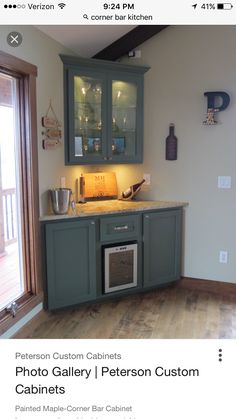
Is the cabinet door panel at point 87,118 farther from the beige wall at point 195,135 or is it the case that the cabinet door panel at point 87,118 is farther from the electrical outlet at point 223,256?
the electrical outlet at point 223,256

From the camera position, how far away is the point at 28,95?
2445 mm

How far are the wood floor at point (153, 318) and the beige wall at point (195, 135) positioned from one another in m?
0.27

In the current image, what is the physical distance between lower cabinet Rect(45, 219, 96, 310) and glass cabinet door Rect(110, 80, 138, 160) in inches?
33.0

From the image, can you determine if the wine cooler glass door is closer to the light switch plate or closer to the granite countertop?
the granite countertop

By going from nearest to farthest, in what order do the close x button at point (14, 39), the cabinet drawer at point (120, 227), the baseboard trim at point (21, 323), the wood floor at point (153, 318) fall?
the close x button at point (14, 39)
the baseboard trim at point (21, 323)
the wood floor at point (153, 318)
the cabinet drawer at point (120, 227)

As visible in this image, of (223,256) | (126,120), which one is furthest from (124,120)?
(223,256)

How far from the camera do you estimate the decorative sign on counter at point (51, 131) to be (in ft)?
8.73

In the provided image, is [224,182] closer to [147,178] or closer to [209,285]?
[147,178]

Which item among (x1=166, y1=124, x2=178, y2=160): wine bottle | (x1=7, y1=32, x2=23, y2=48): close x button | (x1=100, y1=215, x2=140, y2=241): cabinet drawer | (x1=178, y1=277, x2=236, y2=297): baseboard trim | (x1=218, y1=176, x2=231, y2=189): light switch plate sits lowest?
(x1=178, y1=277, x2=236, y2=297): baseboard trim

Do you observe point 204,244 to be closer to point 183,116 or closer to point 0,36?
point 183,116

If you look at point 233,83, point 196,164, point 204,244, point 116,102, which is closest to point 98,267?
point 204,244

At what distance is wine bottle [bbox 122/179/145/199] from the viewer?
331 centimetres
